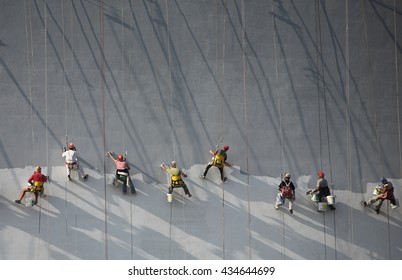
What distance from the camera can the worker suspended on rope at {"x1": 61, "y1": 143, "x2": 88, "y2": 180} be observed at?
16.8 m

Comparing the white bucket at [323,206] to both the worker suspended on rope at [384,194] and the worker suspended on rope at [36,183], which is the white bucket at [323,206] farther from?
the worker suspended on rope at [36,183]

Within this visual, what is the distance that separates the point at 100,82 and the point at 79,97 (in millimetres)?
599

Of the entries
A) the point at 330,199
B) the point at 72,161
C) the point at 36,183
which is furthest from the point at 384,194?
the point at 36,183

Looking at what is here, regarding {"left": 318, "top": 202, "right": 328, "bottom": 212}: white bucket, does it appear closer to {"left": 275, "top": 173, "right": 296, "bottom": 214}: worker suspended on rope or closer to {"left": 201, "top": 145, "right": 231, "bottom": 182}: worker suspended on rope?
{"left": 275, "top": 173, "right": 296, "bottom": 214}: worker suspended on rope

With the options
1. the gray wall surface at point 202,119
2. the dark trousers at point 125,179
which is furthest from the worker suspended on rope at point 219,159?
the dark trousers at point 125,179

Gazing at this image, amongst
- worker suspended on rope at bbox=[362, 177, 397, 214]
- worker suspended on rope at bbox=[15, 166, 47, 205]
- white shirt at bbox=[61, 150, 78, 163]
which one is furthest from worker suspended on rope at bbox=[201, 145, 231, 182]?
worker suspended on rope at bbox=[15, 166, 47, 205]

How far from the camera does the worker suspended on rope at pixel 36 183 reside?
54.3ft

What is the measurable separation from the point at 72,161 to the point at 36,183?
3.06ft

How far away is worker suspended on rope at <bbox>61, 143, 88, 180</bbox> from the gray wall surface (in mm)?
173

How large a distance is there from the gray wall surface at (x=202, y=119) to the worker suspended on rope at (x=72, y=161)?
173 mm

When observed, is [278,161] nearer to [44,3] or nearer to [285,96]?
[285,96]

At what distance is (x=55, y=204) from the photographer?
16984 mm

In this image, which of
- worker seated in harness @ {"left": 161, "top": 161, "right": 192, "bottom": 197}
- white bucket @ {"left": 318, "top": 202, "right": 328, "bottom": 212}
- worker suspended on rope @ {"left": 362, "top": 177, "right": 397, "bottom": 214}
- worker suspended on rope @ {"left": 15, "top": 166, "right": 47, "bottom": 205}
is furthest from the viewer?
white bucket @ {"left": 318, "top": 202, "right": 328, "bottom": 212}

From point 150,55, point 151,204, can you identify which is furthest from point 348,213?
point 150,55
